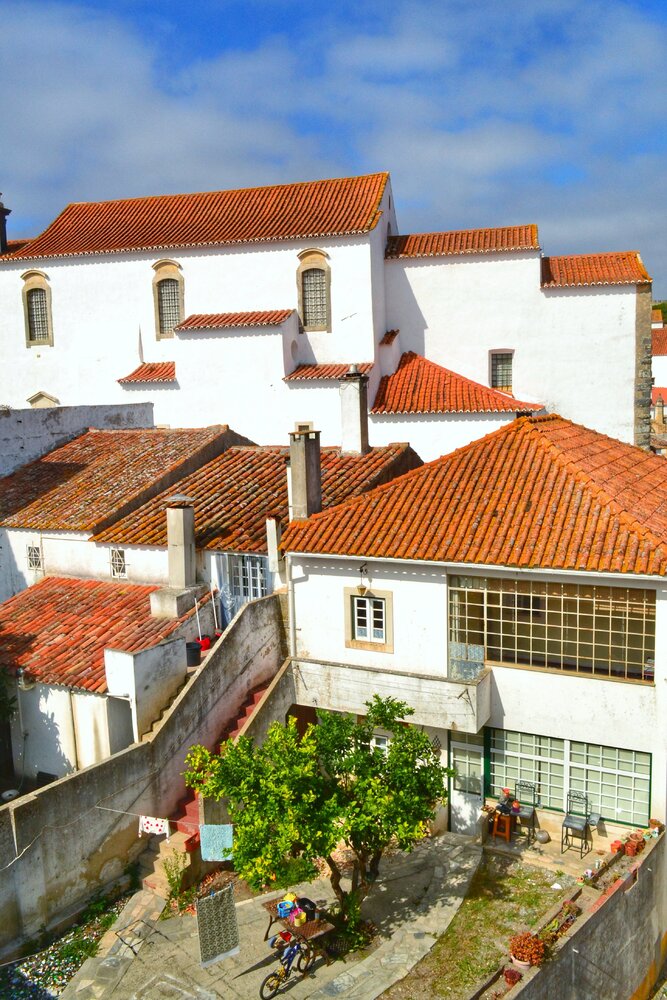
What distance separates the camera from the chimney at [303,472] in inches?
592

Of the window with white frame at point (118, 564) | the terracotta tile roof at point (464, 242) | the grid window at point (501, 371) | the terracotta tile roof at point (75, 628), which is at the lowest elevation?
the terracotta tile roof at point (75, 628)

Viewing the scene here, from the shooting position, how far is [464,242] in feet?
91.8

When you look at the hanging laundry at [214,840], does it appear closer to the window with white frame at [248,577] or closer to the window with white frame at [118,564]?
the window with white frame at [248,577]

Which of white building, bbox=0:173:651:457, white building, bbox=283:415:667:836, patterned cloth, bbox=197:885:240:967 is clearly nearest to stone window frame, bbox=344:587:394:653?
white building, bbox=283:415:667:836

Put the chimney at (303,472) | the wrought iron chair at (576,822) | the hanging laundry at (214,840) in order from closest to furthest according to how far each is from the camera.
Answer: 1. the hanging laundry at (214,840)
2. the wrought iron chair at (576,822)
3. the chimney at (303,472)

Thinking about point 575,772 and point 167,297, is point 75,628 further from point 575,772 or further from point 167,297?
point 167,297

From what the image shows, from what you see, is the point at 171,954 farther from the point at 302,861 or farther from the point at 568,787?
the point at 568,787

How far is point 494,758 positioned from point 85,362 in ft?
75.2

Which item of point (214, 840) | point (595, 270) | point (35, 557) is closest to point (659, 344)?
point (595, 270)

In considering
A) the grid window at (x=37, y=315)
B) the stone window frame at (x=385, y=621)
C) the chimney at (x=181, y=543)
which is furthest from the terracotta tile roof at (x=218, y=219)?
the stone window frame at (x=385, y=621)

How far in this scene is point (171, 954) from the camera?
11164mm

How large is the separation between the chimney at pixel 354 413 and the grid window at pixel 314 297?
30.4 ft

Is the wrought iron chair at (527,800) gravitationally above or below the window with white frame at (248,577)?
below

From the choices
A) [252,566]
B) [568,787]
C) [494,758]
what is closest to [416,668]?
[494,758]
